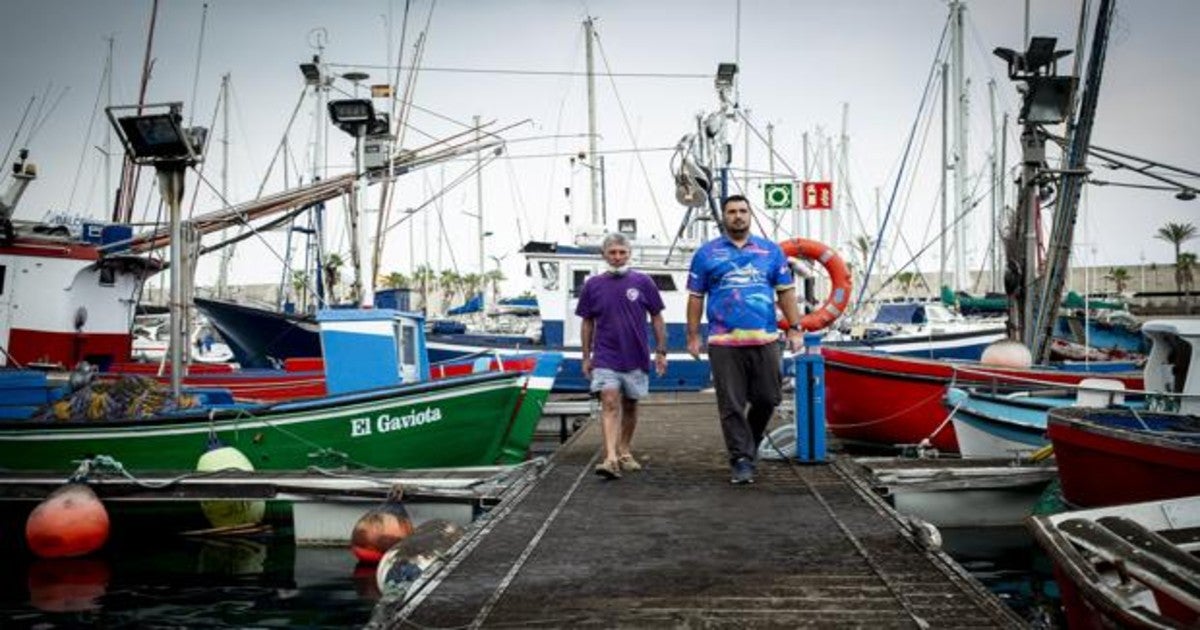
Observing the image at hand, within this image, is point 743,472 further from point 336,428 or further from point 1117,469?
point 336,428

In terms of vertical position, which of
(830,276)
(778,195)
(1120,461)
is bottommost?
(1120,461)

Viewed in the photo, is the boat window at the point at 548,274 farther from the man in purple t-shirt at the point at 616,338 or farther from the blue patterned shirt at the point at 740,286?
the blue patterned shirt at the point at 740,286

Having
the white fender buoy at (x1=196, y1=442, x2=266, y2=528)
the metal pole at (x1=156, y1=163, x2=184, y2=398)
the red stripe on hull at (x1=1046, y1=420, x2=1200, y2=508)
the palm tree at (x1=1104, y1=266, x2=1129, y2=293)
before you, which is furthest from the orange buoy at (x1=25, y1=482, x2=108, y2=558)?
the palm tree at (x1=1104, y1=266, x2=1129, y2=293)

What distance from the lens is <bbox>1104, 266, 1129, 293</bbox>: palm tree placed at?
219 ft

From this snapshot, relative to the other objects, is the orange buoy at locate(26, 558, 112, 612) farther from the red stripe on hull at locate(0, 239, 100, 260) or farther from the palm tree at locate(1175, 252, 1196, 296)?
the palm tree at locate(1175, 252, 1196, 296)

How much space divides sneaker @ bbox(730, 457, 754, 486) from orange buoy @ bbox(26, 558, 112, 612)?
17.1ft

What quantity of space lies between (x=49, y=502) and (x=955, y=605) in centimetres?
890

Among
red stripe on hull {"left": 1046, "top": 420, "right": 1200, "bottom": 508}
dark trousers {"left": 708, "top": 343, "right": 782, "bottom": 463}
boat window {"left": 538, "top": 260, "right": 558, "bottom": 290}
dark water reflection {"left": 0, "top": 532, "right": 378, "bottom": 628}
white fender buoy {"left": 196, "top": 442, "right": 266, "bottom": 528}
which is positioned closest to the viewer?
red stripe on hull {"left": 1046, "top": 420, "right": 1200, "bottom": 508}

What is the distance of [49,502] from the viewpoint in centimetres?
1002

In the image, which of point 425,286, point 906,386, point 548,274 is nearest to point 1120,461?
point 906,386

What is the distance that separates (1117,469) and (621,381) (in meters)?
3.63

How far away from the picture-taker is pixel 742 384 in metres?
7.54

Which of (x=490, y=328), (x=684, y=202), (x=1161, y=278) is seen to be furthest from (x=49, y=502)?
(x=1161, y=278)

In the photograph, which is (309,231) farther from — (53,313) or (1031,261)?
(1031,261)
